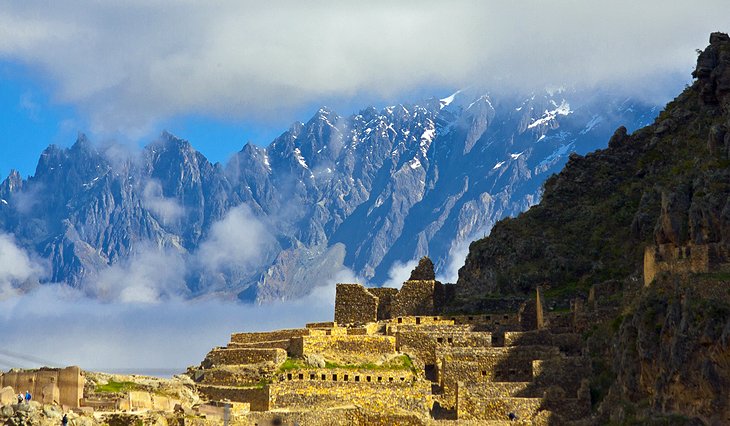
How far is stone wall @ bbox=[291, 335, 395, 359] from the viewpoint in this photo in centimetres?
10400

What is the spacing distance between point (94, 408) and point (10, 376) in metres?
4.43

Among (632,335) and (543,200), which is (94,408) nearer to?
(632,335)

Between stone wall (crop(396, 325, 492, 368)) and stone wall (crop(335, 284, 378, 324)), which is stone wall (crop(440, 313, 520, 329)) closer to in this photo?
stone wall (crop(396, 325, 492, 368))

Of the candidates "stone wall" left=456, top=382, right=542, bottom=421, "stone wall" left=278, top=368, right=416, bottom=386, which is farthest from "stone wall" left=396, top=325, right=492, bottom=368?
"stone wall" left=456, top=382, right=542, bottom=421

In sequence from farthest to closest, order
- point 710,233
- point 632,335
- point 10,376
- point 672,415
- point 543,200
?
point 543,200 → point 710,233 → point 632,335 → point 672,415 → point 10,376

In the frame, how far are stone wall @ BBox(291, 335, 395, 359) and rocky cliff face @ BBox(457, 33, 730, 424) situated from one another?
39.1 ft

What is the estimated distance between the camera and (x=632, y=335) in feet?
316

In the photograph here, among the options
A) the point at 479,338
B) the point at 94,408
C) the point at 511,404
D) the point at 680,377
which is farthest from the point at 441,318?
the point at 94,408

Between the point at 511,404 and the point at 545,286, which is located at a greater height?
the point at 545,286

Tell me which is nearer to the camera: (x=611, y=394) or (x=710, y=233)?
(x=611, y=394)

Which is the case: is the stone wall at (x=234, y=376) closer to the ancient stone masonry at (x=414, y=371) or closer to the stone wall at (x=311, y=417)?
the ancient stone masonry at (x=414, y=371)

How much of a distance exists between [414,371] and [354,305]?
15.7 meters

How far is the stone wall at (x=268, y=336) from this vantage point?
356ft

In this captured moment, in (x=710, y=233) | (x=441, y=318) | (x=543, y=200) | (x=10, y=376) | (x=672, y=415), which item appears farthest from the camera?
(x=543, y=200)
